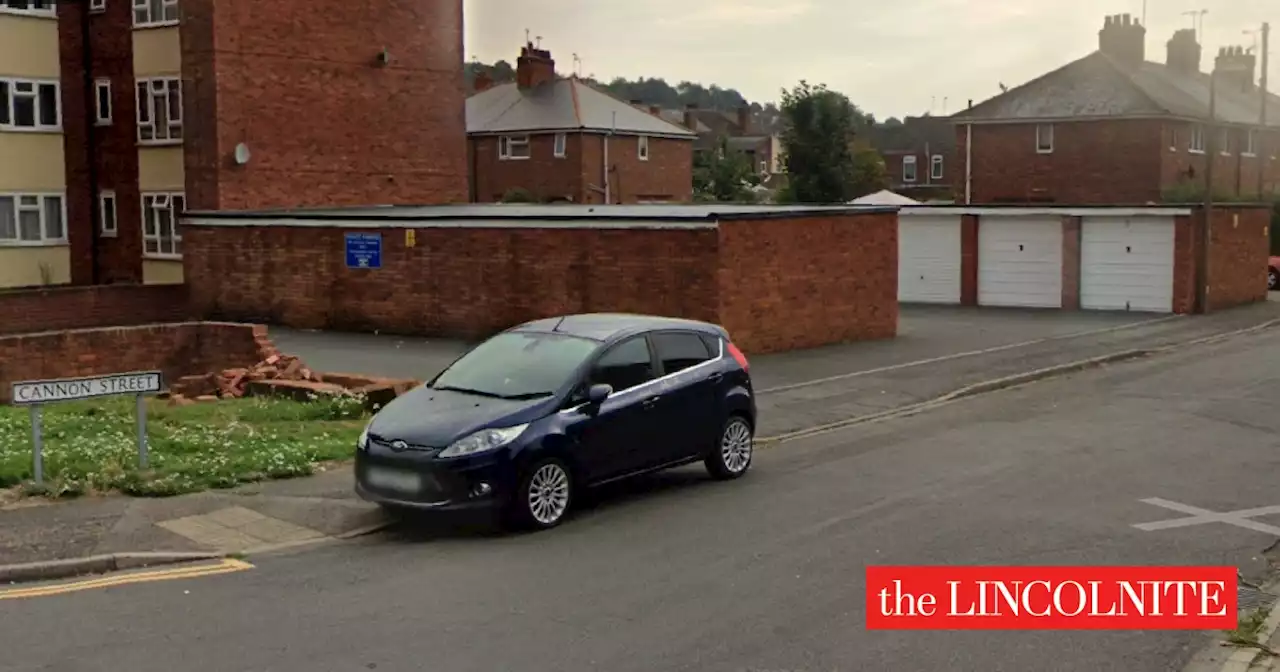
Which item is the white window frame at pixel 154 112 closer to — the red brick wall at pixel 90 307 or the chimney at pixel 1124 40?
the red brick wall at pixel 90 307

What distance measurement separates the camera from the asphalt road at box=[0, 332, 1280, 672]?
23.4 feet

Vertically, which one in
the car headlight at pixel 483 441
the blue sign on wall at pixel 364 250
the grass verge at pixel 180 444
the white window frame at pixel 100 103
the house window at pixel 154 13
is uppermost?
the house window at pixel 154 13

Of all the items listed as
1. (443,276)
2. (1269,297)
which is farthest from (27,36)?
(1269,297)

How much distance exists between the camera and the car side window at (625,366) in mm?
11125

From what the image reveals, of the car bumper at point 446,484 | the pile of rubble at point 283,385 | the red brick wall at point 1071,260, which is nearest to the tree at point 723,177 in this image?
the red brick wall at point 1071,260

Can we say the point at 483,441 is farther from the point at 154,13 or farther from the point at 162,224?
the point at 154,13

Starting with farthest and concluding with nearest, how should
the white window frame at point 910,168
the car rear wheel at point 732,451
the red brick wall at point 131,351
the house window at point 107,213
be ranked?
the white window frame at point 910,168 < the house window at point 107,213 < the red brick wall at point 131,351 < the car rear wheel at point 732,451

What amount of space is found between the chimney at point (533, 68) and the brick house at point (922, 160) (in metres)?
28.3

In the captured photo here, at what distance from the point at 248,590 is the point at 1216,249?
31031mm

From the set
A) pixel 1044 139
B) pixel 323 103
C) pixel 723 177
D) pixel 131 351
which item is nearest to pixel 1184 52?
pixel 1044 139

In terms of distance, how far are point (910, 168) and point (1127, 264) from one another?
5660cm

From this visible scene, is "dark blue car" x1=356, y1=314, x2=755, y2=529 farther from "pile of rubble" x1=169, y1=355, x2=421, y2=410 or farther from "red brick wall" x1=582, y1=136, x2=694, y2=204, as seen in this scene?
"red brick wall" x1=582, y1=136, x2=694, y2=204

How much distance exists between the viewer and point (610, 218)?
76.8 feet

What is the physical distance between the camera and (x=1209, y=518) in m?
10.6
